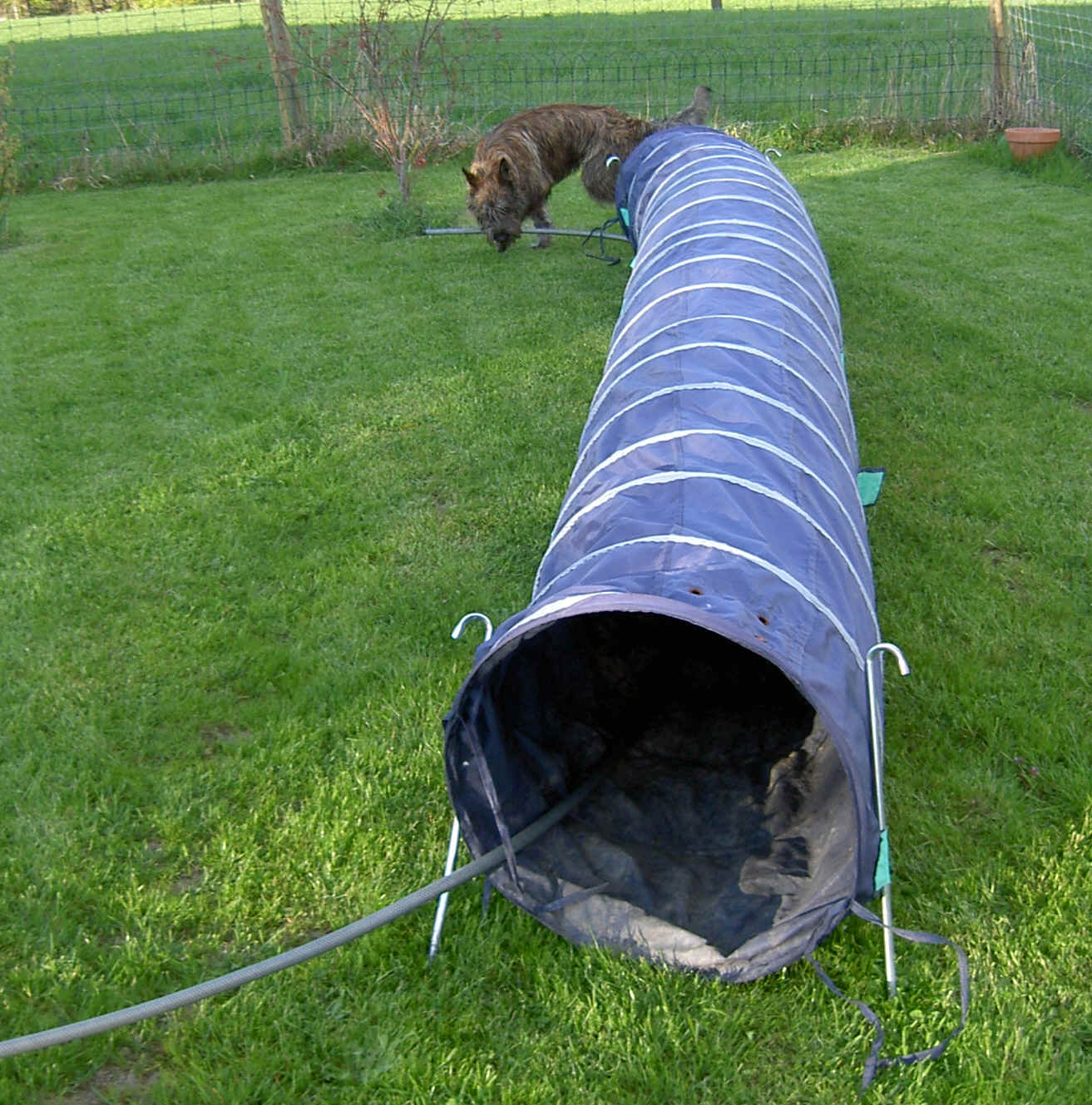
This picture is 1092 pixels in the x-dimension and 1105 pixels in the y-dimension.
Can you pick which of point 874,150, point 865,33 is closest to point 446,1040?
point 874,150

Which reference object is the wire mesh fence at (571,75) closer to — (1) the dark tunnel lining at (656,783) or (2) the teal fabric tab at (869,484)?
(2) the teal fabric tab at (869,484)

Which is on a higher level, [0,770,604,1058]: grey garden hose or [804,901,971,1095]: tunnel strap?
[0,770,604,1058]: grey garden hose

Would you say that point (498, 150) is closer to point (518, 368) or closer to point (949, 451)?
point (518, 368)

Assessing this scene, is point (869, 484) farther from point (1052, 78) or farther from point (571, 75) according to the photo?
point (571, 75)

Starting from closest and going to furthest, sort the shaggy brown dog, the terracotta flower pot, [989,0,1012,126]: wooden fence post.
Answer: the shaggy brown dog
the terracotta flower pot
[989,0,1012,126]: wooden fence post

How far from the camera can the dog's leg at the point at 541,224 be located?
9.80 metres

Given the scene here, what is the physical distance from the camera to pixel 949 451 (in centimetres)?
550

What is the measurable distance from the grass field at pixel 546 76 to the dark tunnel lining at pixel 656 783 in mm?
→ 10558

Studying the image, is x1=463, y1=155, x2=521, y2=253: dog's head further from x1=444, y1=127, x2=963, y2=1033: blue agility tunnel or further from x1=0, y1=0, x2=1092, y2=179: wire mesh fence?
x1=444, y1=127, x2=963, y2=1033: blue agility tunnel

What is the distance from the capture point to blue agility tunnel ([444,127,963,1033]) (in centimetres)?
259

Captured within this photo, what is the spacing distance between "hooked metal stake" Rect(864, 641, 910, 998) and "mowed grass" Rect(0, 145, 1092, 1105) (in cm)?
9

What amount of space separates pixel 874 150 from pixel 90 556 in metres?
10.7

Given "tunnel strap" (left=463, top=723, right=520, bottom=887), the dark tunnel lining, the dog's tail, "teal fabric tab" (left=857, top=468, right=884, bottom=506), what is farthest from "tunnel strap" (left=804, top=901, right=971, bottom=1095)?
the dog's tail

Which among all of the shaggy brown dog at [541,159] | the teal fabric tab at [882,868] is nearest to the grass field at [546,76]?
the shaggy brown dog at [541,159]
